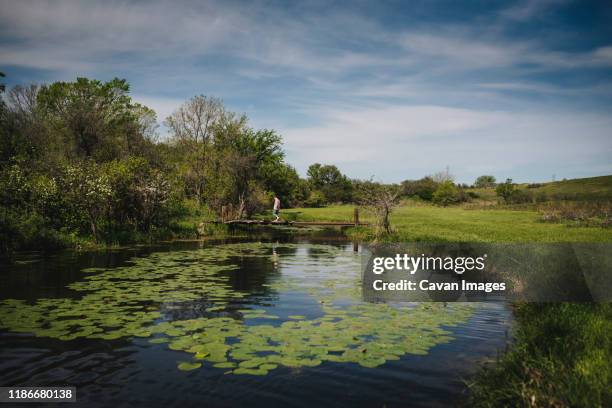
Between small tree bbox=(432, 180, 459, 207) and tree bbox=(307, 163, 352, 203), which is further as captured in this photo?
tree bbox=(307, 163, 352, 203)

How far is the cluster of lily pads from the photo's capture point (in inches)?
296

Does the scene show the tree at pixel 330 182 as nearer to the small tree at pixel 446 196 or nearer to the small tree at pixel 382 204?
the small tree at pixel 446 196

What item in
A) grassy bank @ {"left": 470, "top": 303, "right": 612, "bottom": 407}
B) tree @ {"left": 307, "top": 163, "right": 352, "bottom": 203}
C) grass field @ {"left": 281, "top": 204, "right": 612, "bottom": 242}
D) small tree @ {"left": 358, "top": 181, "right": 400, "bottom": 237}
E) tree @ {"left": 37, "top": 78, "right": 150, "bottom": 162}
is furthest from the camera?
tree @ {"left": 307, "top": 163, "right": 352, "bottom": 203}

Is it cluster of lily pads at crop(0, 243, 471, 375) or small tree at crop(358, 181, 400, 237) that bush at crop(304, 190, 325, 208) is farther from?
cluster of lily pads at crop(0, 243, 471, 375)

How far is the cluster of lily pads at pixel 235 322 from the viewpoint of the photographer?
7.52 metres

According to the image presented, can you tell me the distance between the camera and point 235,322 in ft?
30.9

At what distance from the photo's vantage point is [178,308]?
34.6 ft

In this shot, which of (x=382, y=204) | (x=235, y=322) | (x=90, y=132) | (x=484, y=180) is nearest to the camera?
(x=235, y=322)

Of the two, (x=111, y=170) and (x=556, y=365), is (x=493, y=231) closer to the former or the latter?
(x=556, y=365)

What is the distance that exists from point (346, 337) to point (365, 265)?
10768 millimetres

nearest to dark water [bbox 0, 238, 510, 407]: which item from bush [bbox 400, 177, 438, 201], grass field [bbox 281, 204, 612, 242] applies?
grass field [bbox 281, 204, 612, 242]

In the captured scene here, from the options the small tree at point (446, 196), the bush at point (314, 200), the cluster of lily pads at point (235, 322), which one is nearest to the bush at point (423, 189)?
the small tree at point (446, 196)

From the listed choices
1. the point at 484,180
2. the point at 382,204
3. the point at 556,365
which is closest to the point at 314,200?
the point at 382,204

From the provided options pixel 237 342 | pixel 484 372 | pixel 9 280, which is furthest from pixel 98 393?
pixel 9 280
